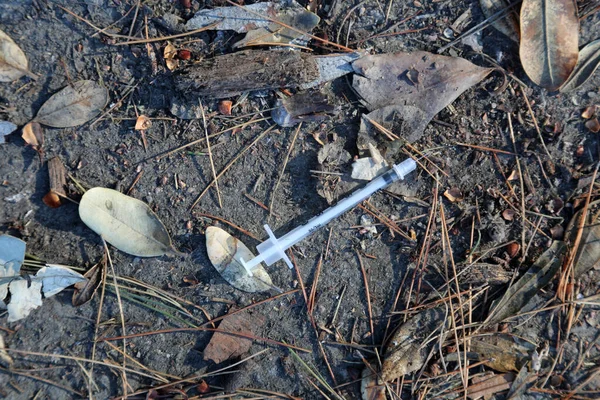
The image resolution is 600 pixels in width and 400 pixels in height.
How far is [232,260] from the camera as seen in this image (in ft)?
6.85

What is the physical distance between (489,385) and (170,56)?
2358 mm

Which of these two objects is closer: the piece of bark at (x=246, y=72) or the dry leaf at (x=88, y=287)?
the piece of bark at (x=246, y=72)

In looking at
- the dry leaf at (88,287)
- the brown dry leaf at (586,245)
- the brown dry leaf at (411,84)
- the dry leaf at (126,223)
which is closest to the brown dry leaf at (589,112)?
the brown dry leaf at (586,245)

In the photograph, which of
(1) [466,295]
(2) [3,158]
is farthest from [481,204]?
(2) [3,158]

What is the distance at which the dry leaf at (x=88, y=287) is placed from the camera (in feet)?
6.86

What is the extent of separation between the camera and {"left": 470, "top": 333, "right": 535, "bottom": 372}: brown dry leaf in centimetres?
209

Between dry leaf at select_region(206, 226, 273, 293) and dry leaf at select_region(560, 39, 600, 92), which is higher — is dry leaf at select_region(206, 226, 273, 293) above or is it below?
below

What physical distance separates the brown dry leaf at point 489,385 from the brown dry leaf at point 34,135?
2.57m

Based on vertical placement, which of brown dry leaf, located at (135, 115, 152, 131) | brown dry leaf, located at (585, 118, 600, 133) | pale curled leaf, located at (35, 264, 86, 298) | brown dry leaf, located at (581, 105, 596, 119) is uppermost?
brown dry leaf, located at (581, 105, 596, 119)

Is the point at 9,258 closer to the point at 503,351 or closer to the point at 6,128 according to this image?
the point at 6,128

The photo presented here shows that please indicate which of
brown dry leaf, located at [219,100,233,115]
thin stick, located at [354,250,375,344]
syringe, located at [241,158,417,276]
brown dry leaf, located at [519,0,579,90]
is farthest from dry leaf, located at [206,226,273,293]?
brown dry leaf, located at [519,0,579,90]

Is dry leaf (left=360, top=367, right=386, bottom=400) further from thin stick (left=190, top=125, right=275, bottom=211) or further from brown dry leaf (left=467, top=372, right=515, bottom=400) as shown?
thin stick (left=190, top=125, right=275, bottom=211)

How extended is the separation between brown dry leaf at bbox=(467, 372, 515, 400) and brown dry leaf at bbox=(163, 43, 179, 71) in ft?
7.35

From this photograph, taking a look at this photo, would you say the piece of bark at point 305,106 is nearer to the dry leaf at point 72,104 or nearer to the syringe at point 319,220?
the syringe at point 319,220
